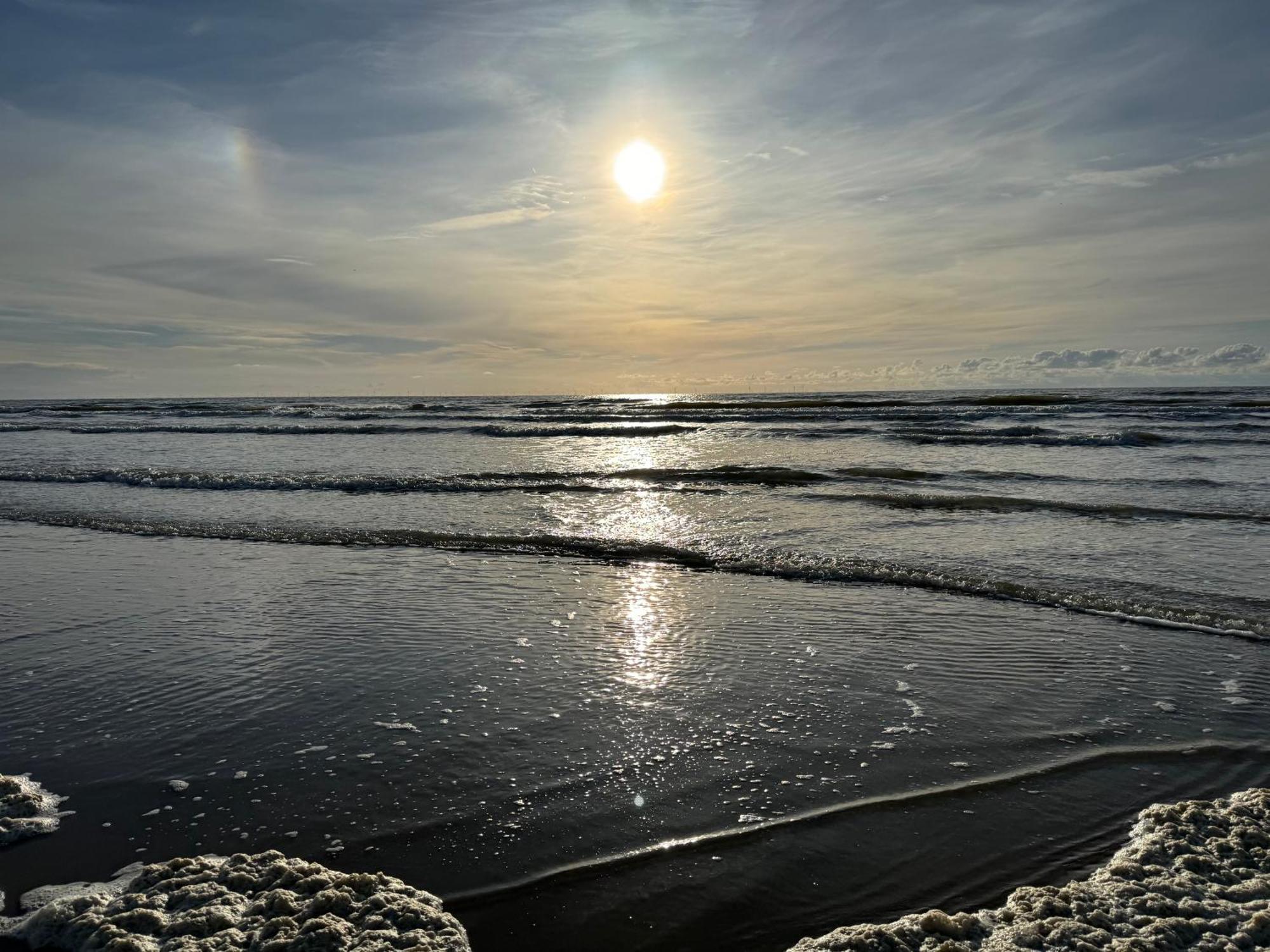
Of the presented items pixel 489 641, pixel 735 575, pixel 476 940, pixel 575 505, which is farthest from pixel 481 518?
pixel 476 940

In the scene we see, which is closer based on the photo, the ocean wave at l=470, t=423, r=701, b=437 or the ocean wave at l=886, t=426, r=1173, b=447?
the ocean wave at l=886, t=426, r=1173, b=447

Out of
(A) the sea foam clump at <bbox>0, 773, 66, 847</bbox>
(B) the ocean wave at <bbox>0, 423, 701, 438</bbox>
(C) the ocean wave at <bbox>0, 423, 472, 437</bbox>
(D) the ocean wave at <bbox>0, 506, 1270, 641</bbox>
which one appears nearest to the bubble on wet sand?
(A) the sea foam clump at <bbox>0, 773, 66, 847</bbox>

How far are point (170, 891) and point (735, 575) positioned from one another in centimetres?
716

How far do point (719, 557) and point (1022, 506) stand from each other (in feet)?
23.4

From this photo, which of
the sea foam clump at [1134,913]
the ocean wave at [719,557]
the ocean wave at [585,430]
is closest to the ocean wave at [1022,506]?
the ocean wave at [719,557]

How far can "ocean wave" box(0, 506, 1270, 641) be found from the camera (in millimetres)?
7859

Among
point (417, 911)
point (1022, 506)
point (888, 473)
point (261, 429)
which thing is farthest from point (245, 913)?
point (261, 429)

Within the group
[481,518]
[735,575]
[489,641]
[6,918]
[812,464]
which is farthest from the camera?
[812,464]

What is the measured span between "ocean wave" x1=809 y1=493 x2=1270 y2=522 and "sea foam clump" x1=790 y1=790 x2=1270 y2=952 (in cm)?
1106

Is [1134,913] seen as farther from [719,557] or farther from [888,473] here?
[888,473]

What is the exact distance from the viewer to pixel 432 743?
495 centimetres

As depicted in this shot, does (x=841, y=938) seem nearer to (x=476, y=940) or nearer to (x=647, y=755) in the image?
(x=476, y=940)

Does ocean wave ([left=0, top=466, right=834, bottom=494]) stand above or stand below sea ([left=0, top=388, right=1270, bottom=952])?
above

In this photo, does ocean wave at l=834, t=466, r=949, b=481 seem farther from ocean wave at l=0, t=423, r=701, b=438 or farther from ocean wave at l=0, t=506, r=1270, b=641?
ocean wave at l=0, t=423, r=701, b=438
